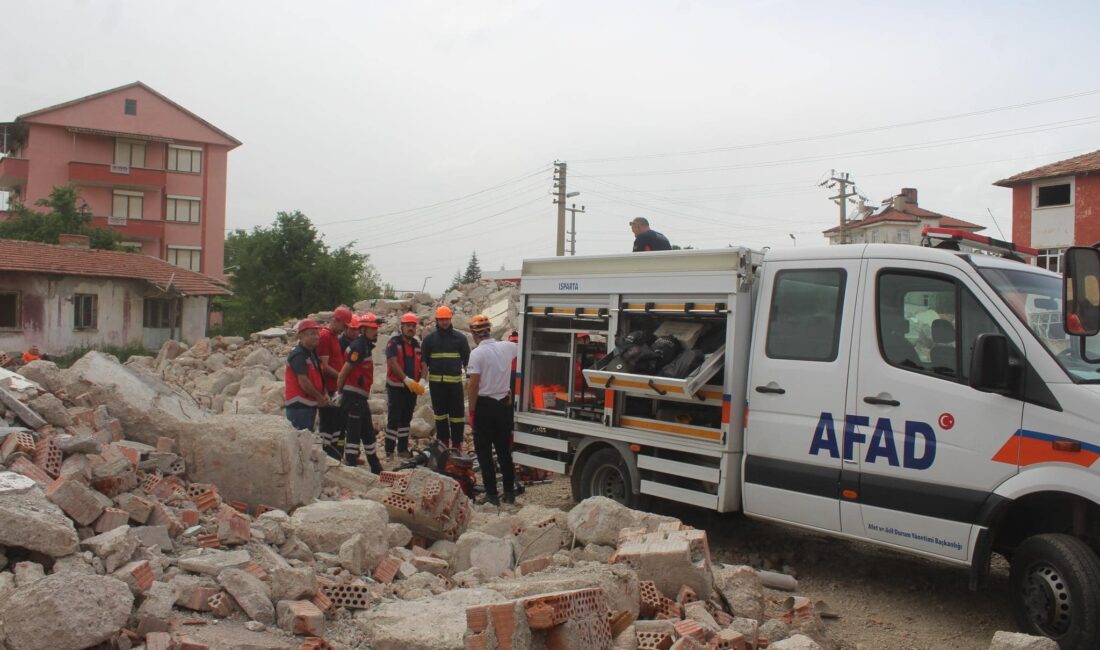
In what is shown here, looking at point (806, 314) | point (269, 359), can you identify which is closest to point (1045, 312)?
point (806, 314)

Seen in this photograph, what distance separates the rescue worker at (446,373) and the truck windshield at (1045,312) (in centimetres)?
563

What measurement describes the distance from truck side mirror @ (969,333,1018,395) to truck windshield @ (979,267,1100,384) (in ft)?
0.91

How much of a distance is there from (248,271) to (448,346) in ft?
99.4

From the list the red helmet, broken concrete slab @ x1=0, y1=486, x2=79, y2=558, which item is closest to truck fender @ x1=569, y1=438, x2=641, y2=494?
the red helmet

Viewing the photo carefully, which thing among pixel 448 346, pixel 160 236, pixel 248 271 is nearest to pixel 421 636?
pixel 448 346

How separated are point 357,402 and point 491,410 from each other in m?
1.70

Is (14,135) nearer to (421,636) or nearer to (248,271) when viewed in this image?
Answer: (248,271)

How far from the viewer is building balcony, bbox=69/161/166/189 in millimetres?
41688

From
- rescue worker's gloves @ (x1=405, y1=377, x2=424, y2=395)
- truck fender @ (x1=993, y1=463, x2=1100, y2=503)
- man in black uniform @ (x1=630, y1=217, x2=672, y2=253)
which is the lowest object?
truck fender @ (x1=993, y1=463, x2=1100, y2=503)

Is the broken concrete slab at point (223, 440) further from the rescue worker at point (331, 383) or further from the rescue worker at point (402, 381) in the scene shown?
the rescue worker at point (402, 381)

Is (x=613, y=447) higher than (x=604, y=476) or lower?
higher

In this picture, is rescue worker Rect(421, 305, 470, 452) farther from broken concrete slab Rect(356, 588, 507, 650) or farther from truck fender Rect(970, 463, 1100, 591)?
truck fender Rect(970, 463, 1100, 591)

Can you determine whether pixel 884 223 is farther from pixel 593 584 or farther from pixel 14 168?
pixel 14 168

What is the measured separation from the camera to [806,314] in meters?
6.30
